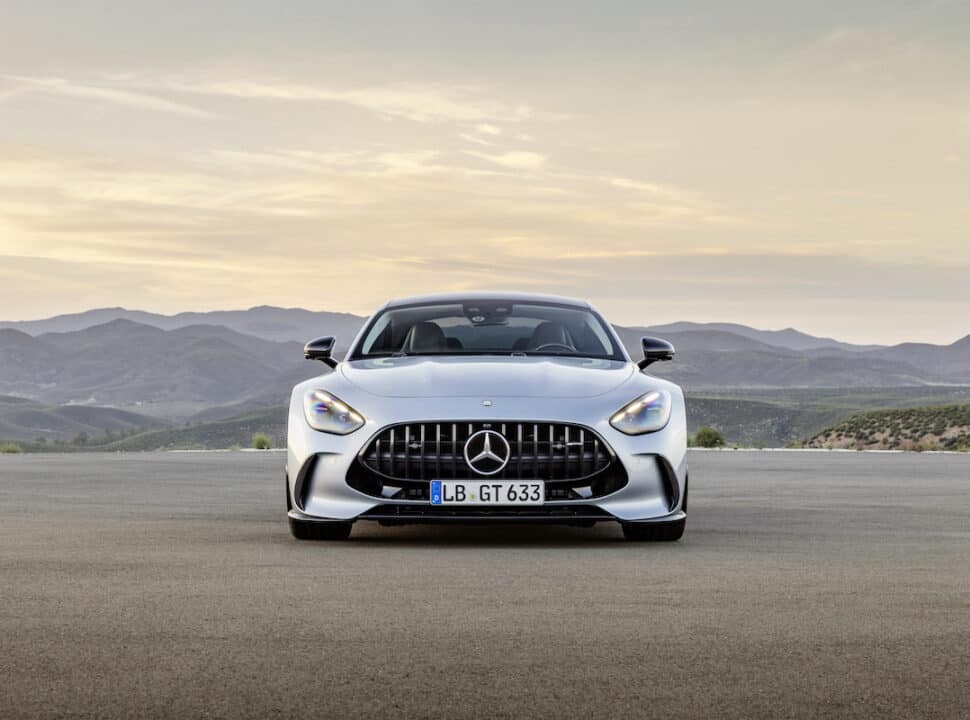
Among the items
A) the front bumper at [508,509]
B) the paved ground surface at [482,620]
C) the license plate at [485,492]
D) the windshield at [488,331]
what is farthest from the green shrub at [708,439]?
the license plate at [485,492]

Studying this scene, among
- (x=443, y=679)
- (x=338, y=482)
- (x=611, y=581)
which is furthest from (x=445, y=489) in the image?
(x=443, y=679)

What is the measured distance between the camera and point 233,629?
6000 mm

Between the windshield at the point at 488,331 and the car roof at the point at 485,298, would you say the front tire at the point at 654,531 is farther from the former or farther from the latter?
the car roof at the point at 485,298

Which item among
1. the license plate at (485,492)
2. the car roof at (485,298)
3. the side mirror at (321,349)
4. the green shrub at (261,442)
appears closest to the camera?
the license plate at (485,492)

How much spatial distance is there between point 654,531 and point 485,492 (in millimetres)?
1289

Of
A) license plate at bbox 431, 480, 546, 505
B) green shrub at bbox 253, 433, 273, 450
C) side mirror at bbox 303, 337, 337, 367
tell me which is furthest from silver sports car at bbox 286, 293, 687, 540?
green shrub at bbox 253, 433, 273, 450

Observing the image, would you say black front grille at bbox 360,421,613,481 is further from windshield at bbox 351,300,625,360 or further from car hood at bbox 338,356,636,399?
windshield at bbox 351,300,625,360

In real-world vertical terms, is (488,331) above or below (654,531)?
above

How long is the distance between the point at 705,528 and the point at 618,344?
159 centimetres

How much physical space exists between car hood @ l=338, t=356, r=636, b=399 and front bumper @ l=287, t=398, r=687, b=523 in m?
0.15

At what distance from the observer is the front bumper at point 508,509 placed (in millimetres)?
8898

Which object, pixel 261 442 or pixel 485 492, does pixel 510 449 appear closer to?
pixel 485 492

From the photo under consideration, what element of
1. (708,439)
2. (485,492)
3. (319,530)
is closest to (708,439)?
(708,439)

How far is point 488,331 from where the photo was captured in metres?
11.6
